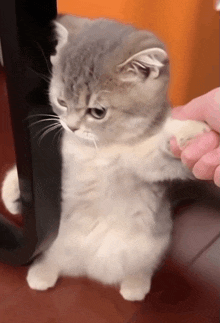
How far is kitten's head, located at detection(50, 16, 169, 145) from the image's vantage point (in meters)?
0.48

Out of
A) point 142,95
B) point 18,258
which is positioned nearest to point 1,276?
point 18,258

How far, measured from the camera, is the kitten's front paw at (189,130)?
49 centimetres

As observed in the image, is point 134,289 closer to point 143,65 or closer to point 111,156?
point 111,156

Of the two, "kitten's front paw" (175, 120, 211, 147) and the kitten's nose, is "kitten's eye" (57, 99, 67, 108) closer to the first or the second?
the kitten's nose

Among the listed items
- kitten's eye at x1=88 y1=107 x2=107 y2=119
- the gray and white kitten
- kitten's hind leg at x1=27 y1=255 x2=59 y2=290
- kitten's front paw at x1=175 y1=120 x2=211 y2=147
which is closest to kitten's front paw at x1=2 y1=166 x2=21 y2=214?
the gray and white kitten

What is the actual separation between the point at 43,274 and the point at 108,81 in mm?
409

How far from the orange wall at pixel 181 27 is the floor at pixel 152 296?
238mm

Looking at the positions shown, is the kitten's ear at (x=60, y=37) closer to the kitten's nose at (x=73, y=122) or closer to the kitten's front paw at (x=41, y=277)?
the kitten's nose at (x=73, y=122)

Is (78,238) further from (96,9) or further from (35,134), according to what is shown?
(96,9)

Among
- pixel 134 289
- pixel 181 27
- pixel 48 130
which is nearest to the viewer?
pixel 181 27

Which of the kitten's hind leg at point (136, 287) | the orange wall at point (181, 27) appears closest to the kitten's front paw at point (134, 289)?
the kitten's hind leg at point (136, 287)

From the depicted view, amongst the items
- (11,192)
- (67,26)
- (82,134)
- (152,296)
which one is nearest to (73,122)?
(82,134)

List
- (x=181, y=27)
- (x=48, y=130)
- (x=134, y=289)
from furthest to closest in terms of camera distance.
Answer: (x=134, y=289) < (x=48, y=130) < (x=181, y=27)

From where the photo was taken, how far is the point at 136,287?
682mm
